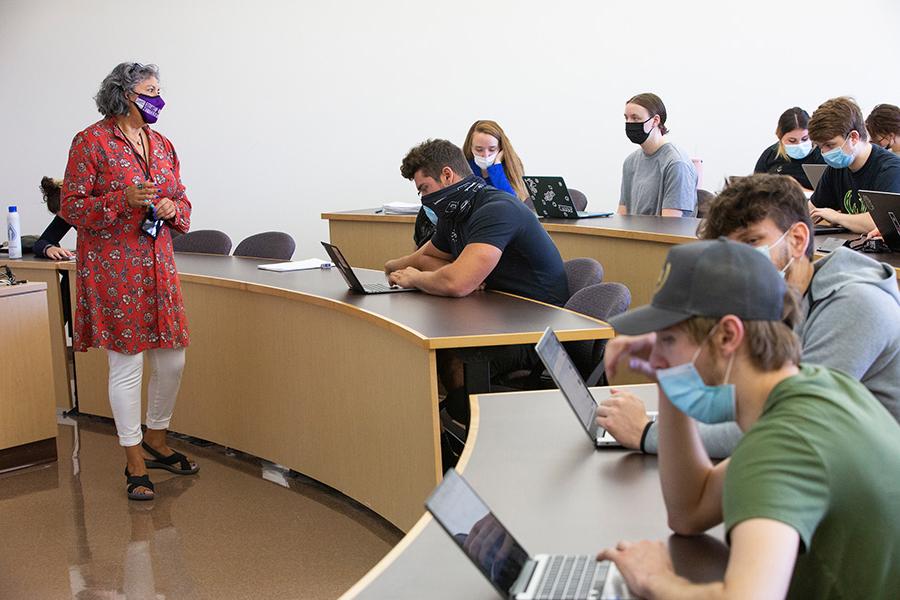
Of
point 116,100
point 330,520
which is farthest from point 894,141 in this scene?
point 116,100

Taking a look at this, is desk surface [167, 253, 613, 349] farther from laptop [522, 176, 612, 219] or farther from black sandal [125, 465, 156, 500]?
laptop [522, 176, 612, 219]

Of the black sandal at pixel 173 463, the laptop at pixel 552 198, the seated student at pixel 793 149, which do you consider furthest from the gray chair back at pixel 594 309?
the seated student at pixel 793 149

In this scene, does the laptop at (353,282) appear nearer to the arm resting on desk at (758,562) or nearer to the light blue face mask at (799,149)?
the arm resting on desk at (758,562)

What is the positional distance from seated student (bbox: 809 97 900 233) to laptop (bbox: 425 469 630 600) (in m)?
3.03

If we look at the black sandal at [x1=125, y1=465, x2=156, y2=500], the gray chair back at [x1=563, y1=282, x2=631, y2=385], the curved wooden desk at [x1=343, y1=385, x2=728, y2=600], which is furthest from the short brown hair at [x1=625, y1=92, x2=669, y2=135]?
the curved wooden desk at [x1=343, y1=385, x2=728, y2=600]

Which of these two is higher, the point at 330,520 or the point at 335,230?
the point at 335,230

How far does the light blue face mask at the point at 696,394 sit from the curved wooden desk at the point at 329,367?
155cm

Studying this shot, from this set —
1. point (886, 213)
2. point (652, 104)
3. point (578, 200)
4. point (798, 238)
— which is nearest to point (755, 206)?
point (798, 238)

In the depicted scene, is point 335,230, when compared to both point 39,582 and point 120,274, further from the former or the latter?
point 39,582

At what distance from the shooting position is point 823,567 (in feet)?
4.33

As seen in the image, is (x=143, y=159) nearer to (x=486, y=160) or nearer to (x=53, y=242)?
(x=53, y=242)

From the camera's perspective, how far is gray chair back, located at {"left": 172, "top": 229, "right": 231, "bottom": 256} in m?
5.62

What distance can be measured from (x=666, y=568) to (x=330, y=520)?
8.35 feet

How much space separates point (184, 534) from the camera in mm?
3689
